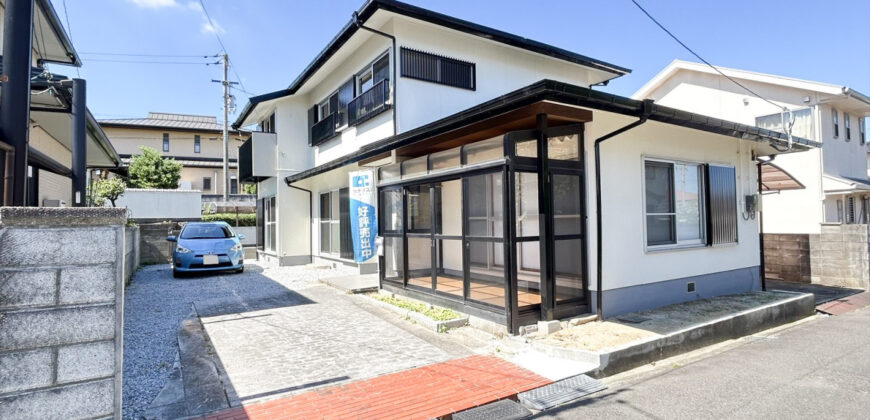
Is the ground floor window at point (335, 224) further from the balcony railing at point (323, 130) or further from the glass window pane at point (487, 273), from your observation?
the glass window pane at point (487, 273)

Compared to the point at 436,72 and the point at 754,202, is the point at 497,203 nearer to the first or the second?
the point at 436,72

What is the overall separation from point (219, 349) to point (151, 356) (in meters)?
0.70

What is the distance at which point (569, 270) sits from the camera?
5.79 m

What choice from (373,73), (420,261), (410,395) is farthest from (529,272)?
(373,73)

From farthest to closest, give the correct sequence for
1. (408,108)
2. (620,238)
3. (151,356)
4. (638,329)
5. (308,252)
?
(308,252), (408,108), (620,238), (638,329), (151,356)

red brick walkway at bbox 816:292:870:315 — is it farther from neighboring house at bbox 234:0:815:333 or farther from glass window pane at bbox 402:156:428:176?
glass window pane at bbox 402:156:428:176

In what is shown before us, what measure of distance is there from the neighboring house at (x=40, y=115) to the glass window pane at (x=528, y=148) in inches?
177

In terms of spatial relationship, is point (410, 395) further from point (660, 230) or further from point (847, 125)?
point (847, 125)

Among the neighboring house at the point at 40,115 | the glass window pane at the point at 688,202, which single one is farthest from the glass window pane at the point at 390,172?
the glass window pane at the point at 688,202

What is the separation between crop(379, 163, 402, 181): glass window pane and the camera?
772 cm

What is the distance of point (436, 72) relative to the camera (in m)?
9.41

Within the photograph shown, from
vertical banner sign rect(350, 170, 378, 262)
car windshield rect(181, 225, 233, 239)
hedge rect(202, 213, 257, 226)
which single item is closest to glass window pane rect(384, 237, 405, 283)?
vertical banner sign rect(350, 170, 378, 262)

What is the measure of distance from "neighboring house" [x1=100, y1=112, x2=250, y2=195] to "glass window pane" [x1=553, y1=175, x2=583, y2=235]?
29.3 m

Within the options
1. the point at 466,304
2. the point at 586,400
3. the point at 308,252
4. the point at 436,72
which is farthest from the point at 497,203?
the point at 308,252
